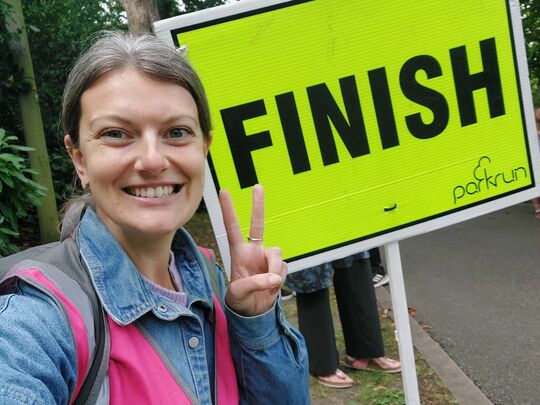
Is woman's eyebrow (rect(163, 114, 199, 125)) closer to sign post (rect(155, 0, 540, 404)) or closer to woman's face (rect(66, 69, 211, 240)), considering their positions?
woman's face (rect(66, 69, 211, 240))

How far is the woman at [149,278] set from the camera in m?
0.93

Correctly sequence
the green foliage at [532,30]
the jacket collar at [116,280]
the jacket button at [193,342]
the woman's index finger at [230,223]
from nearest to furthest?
the jacket collar at [116,280]
the jacket button at [193,342]
the woman's index finger at [230,223]
the green foliage at [532,30]

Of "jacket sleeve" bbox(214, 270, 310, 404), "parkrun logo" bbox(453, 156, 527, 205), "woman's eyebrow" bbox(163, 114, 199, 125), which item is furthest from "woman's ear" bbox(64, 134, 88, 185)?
"parkrun logo" bbox(453, 156, 527, 205)

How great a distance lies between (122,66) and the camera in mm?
1146

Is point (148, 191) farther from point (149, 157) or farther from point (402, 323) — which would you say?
point (402, 323)

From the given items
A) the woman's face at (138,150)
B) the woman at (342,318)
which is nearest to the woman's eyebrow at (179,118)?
the woman's face at (138,150)

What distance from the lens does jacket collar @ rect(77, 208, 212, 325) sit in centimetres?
106

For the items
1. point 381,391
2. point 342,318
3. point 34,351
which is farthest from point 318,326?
point 34,351

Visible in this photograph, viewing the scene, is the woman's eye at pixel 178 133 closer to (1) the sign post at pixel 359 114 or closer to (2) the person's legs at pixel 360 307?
(1) the sign post at pixel 359 114

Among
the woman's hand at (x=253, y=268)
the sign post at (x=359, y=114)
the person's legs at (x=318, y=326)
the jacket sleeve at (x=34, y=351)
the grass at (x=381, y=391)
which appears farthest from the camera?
the person's legs at (x=318, y=326)

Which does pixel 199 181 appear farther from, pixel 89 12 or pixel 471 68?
pixel 89 12

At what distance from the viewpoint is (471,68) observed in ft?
6.37

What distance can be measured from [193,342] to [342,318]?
2.52m

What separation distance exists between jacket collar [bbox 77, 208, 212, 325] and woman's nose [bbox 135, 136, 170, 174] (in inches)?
6.7
